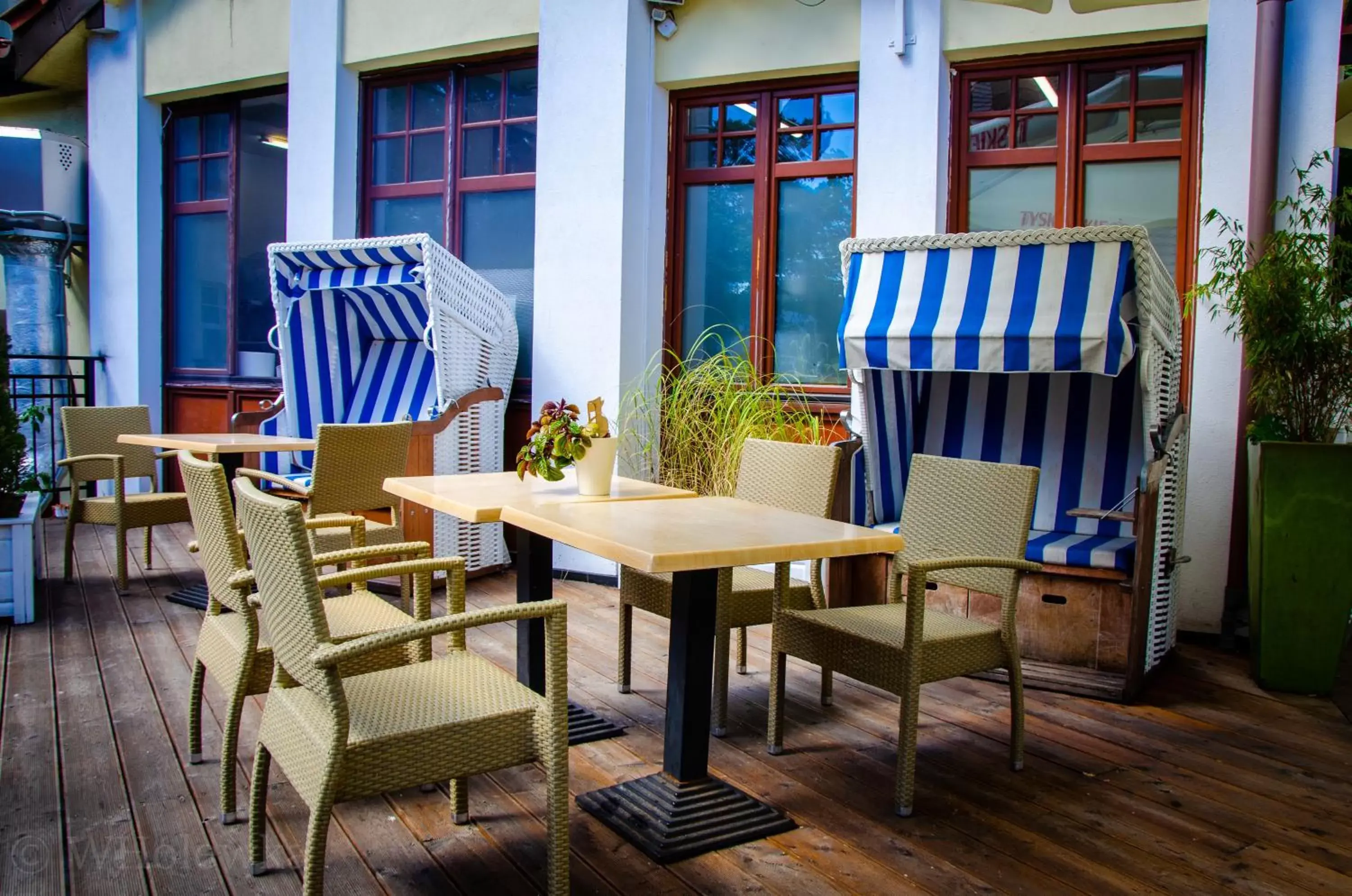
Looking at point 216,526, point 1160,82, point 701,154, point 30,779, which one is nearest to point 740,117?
point 701,154

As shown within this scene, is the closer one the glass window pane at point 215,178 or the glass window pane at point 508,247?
the glass window pane at point 508,247

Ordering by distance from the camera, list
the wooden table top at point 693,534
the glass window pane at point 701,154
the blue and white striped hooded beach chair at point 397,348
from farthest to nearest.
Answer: the glass window pane at point 701,154
the blue and white striped hooded beach chair at point 397,348
the wooden table top at point 693,534

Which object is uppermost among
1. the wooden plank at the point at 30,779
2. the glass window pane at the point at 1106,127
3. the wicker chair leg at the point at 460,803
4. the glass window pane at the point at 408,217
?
the glass window pane at the point at 1106,127

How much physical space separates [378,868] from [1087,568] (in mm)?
2716

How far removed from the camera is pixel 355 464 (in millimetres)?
4262

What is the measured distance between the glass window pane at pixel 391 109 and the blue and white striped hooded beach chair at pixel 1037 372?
389cm

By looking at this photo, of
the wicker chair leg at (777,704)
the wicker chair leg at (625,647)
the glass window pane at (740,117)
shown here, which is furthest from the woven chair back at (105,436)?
the wicker chair leg at (777,704)

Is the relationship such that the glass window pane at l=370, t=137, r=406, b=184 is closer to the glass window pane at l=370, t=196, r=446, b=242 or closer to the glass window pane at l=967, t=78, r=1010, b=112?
the glass window pane at l=370, t=196, r=446, b=242

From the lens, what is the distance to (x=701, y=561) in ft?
7.11

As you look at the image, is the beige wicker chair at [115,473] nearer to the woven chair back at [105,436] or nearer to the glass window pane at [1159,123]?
the woven chair back at [105,436]

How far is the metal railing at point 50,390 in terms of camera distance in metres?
7.68

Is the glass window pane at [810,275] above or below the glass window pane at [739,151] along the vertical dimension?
below

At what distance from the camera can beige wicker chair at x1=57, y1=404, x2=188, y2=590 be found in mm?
5070

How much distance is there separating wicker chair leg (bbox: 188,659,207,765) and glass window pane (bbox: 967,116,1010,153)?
424cm
